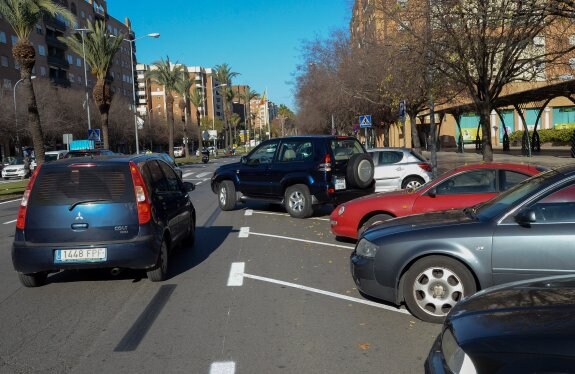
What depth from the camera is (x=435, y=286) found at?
5.19 m

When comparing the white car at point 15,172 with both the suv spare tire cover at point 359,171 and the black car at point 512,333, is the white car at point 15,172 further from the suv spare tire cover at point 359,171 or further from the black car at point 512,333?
the black car at point 512,333

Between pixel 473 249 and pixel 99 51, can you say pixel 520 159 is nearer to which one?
pixel 99 51

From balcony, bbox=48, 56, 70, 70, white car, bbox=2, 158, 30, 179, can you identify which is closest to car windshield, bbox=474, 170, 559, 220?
white car, bbox=2, 158, 30, 179

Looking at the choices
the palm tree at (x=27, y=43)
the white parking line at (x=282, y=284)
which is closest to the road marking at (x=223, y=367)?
the white parking line at (x=282, y=284)

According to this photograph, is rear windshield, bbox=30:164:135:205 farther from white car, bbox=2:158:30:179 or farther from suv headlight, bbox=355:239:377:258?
white car, bbox=2:158:30:179

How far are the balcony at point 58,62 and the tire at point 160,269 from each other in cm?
7751

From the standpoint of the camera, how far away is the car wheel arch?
197 inches

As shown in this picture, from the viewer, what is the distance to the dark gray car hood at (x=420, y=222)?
17.4 ft

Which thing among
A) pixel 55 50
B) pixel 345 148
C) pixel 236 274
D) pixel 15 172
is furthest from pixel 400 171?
pixel 55 50

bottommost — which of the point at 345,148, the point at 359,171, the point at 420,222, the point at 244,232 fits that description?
the point at 244,232

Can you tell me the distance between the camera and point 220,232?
1114 cm

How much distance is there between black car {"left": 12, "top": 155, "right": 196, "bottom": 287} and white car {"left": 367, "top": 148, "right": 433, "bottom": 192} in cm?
1085

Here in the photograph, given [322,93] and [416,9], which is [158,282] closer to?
[416,9]

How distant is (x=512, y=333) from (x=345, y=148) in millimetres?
10261
